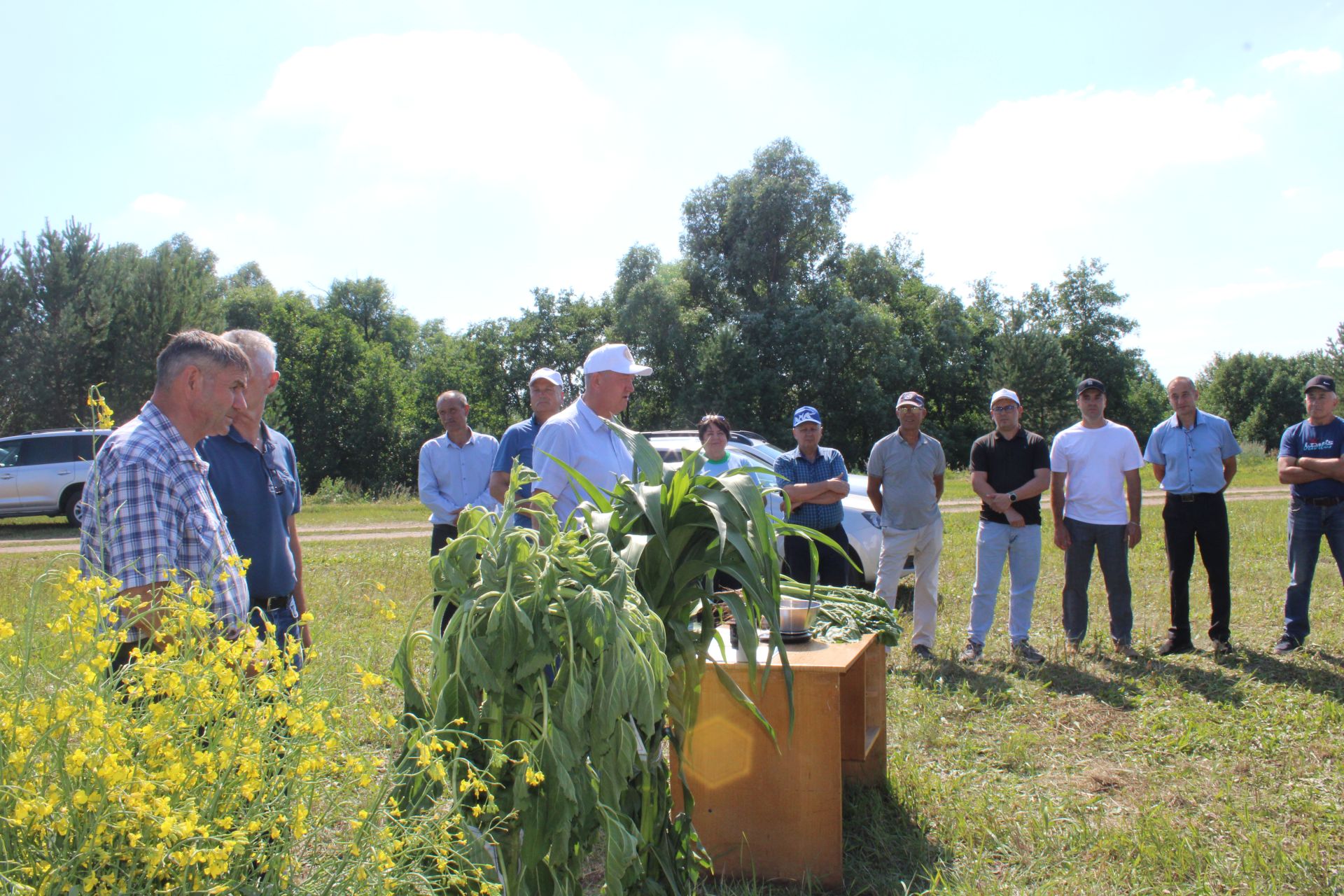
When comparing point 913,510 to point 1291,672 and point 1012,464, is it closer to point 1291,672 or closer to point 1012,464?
point 1012,464

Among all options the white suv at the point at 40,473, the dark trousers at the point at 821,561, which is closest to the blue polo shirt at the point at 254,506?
the dark trousers at the point at 821,561

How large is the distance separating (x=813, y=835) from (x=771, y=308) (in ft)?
101

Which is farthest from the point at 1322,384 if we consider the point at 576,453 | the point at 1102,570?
the point at 576,453

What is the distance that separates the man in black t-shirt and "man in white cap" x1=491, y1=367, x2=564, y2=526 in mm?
3044

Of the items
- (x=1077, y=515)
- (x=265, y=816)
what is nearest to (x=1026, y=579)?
(x=1077, y=515)

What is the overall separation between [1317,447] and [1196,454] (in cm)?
75

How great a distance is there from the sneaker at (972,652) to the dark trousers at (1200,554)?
1.41m

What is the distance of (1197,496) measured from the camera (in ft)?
21.3

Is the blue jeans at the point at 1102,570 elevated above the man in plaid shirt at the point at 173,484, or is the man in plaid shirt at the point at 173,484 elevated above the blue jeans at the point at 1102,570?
the man in plaid shirt at the point at 173,484

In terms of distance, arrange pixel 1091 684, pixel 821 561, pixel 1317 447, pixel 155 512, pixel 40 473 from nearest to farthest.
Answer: pixel 155 512 → pixel 1091 684 → pixel 1317 447 → pixel 821 561 → pixel 40 473

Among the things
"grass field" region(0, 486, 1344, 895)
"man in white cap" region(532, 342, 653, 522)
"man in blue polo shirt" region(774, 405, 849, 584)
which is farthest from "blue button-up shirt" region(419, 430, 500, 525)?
"man in white cap" region(532, 342, 653, 522)

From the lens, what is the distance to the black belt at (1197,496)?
21.2 feet

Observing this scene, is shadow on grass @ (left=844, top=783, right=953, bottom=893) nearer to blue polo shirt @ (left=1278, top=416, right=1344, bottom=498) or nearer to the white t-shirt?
the white t-shirt

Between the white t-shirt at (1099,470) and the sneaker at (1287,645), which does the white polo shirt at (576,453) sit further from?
the sneaker at (1287,645)
